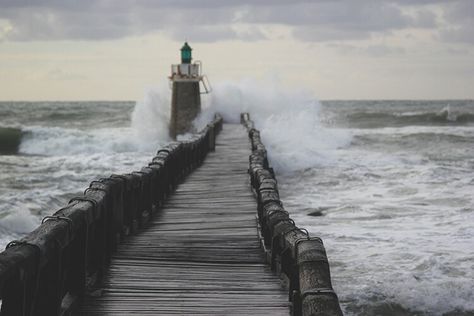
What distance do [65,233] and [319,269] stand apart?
152cm

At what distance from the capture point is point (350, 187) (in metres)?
19.2

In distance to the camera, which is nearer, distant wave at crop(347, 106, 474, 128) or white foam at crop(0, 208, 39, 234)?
white foam at crop(0, 208, 39, 234)

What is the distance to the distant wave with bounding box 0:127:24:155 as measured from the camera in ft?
133

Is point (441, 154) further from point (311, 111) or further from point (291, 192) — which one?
point (291, 192)

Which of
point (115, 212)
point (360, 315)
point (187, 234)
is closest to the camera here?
point (115, 212)

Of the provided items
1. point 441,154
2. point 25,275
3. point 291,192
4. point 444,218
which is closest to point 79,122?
point 441,154

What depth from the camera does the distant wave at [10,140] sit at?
133 ft

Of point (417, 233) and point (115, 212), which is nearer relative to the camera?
point (115, 212)

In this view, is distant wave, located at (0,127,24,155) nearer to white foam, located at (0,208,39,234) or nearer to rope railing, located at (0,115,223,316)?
white foam, located at (0,208,39,234)

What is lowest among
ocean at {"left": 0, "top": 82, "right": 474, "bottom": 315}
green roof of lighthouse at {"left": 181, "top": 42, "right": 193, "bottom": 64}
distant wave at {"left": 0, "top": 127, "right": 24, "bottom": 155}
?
distant wave at {"left": 0, "top": 127, "right": 24, "bottom": 155}

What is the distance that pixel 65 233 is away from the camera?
A: 15.3 feet

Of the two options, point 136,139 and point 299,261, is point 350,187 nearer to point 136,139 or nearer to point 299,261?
point 299,261

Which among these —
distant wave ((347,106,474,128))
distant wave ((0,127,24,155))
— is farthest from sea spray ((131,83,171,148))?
distant wave ((347,106,474,128))

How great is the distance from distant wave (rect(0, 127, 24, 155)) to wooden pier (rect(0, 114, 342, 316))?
102 feet
